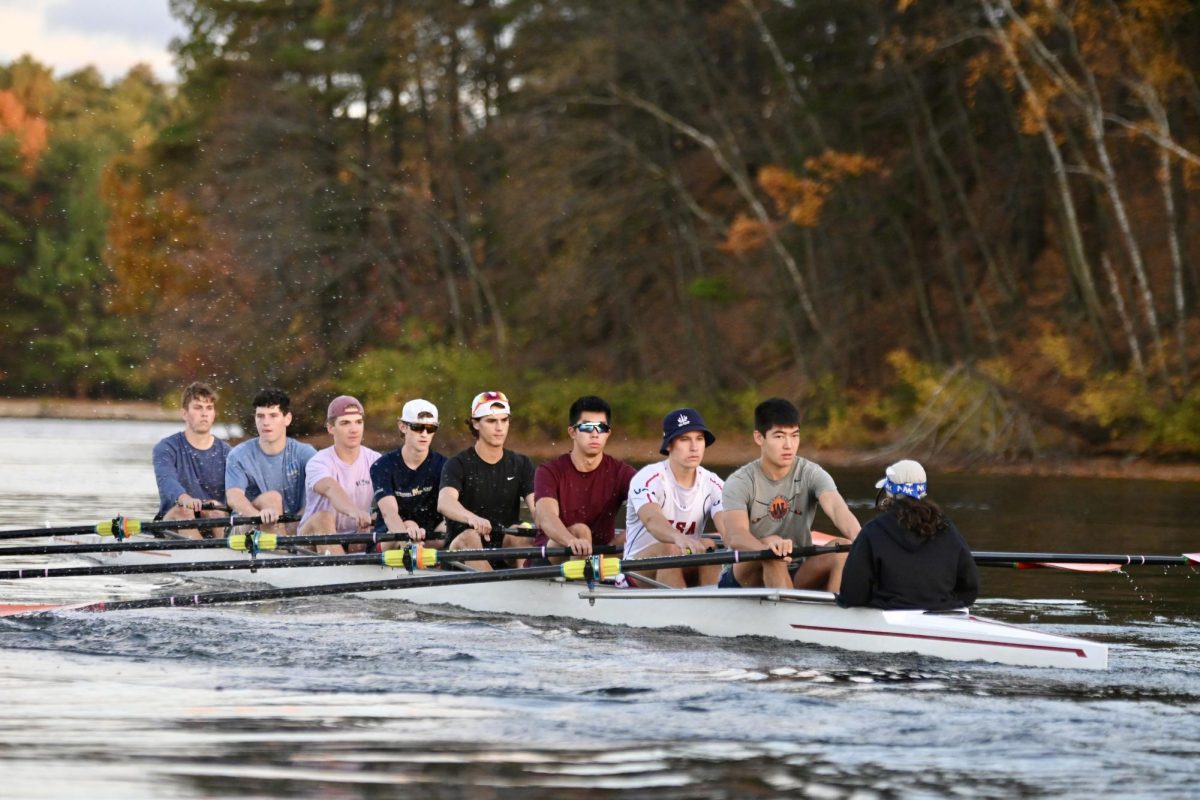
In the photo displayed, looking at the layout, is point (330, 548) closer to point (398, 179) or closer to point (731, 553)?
point (731, 553)

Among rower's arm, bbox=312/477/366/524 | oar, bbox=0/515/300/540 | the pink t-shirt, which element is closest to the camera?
rower's arm, bbox=312/477/366/524

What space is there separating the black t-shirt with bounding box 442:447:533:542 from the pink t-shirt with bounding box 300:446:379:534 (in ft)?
4.28

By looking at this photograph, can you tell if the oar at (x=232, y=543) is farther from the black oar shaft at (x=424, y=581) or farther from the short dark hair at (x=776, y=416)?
the short dark hair at (x=776, y=416)

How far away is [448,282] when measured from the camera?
127ft

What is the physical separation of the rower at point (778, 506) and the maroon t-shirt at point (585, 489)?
1103 millimetres

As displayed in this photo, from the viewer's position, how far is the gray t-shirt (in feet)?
31.8

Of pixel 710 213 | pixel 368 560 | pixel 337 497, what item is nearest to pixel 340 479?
pixel 337 497

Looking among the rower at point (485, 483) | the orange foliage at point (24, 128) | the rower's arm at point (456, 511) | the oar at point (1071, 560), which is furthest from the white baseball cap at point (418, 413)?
the orange foliage at point (24, 128)

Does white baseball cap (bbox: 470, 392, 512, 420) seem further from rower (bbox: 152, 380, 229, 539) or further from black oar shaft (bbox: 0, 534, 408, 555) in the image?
rower (bbox: 152, 380, 229, 539)

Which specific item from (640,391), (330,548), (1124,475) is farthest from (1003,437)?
(330,548)

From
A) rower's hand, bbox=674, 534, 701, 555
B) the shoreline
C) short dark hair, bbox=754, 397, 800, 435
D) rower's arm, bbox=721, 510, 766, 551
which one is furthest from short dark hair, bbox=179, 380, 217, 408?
the shoreline

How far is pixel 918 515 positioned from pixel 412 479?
445cm

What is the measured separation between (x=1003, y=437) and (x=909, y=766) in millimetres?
19960

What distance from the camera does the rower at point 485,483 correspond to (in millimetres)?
10922
